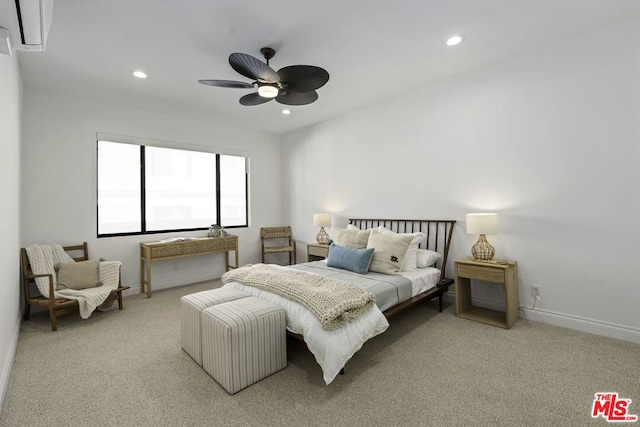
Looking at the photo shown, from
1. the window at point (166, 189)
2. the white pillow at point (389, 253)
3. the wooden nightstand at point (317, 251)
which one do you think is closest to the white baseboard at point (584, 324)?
the white pillow at point (389, 253)

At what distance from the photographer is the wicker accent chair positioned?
575 cm

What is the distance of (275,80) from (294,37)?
49cm

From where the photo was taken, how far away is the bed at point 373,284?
2.06m

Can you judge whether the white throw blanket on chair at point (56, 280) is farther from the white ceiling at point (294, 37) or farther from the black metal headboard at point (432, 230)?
the black metal headboard at point (432, 230)

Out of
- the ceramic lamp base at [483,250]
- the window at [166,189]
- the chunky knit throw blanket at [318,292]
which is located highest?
the window at [166,189]

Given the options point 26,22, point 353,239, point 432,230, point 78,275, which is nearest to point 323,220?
point 353,239

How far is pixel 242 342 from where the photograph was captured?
6.67ft

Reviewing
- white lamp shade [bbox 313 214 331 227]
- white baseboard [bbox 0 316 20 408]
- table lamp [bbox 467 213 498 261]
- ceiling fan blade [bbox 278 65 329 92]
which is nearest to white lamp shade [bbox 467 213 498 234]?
table lamp [bbox 467 213 498 261]

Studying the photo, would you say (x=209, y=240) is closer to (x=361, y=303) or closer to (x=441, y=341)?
(x=361, y=303)

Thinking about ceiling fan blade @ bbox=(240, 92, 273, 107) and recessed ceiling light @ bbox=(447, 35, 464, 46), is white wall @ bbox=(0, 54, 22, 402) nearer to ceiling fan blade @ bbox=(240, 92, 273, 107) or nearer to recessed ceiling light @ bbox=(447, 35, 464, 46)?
ceiling fan blade @ bbox=(240, 92, 273, 107)

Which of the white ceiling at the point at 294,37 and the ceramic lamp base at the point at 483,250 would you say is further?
the ceramic lamp base at the point at 483,250

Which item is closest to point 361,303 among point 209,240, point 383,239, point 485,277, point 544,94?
point 383,239

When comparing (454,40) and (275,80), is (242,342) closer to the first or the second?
(275,80)

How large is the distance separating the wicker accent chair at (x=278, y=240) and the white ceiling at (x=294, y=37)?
2.84m
